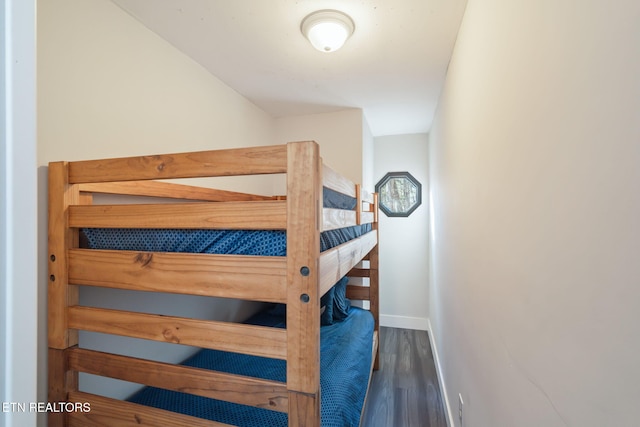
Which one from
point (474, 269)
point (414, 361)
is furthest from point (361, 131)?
point (414, 361)

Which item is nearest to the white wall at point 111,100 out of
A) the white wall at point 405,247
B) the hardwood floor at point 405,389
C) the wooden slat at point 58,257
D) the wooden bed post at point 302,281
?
the wooden slat at point 58,257

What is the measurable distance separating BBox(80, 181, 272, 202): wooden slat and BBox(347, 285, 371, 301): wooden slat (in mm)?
1350

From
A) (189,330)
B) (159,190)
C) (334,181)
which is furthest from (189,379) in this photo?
(159,190)

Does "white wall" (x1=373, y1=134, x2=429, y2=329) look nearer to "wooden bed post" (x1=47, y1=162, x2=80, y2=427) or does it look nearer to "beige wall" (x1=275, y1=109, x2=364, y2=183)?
"beige wall" (x1=275, y1=109, x2=364, y2=183)

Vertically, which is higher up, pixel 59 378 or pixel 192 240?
pixel 192 240

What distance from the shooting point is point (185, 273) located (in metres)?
0.91

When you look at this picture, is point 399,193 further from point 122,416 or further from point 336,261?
point 122,416

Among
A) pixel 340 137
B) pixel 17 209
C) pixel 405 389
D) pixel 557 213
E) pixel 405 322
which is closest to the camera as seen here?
pixel 17 209

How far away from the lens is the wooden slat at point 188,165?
846 mm

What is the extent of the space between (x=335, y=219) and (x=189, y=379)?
729 mm

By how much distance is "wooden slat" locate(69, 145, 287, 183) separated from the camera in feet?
2.77

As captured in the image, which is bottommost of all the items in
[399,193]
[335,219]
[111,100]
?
[335,219]

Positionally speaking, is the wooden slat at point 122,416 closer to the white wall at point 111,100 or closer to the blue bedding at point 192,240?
the white wall at point 111,100

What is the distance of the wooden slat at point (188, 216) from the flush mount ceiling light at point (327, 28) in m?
1.11
